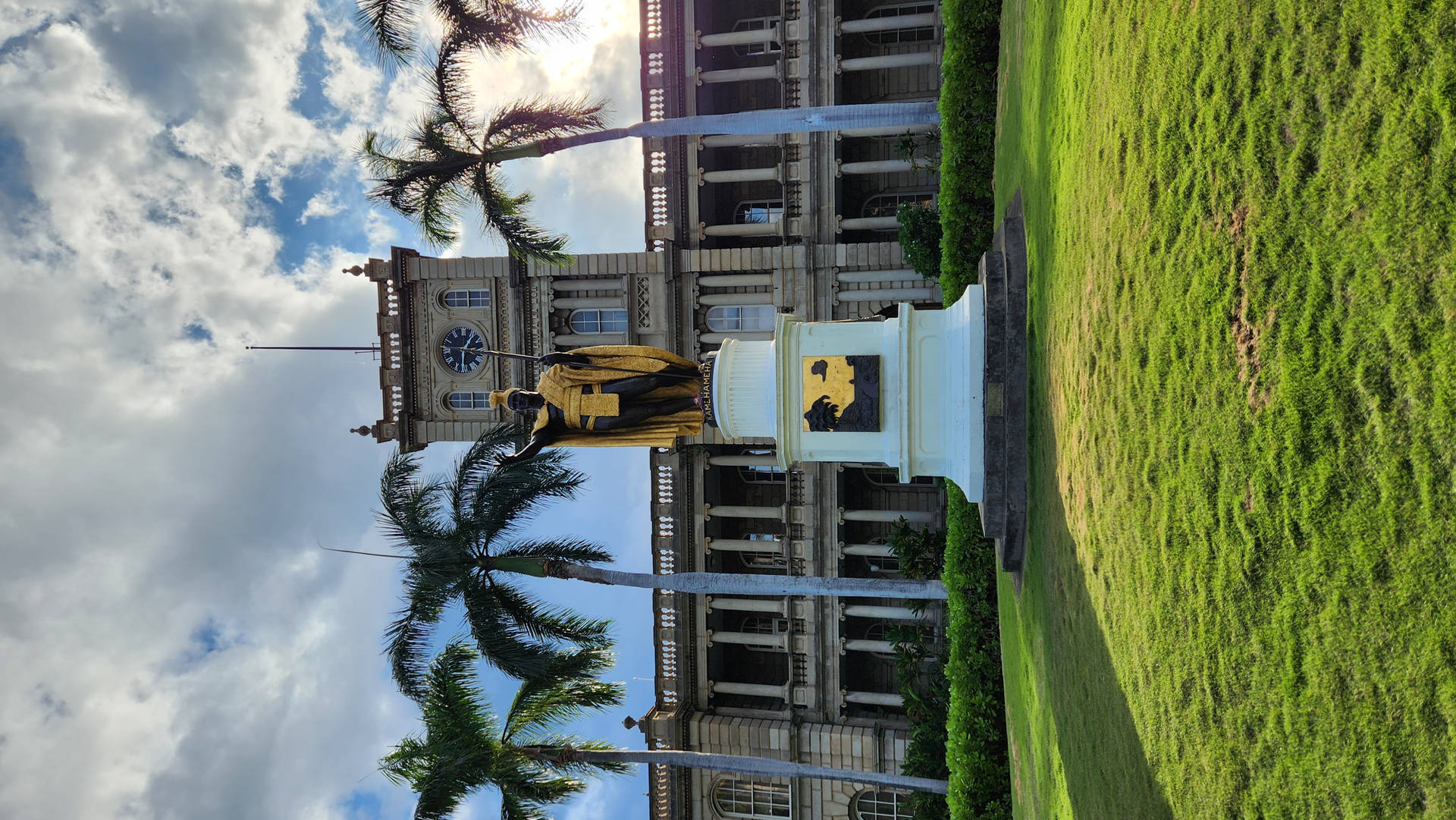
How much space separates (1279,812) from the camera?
509 centimetres

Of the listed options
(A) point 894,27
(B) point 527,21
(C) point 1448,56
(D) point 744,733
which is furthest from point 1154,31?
(D) point 744,733

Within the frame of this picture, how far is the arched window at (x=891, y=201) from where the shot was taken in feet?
85.0

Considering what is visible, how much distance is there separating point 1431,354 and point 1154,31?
14.6 ft

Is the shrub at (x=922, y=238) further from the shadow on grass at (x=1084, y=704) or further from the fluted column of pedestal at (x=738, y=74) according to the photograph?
the shadow on grass at (x=1084, y=704)

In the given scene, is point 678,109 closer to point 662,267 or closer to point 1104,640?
point 662,267

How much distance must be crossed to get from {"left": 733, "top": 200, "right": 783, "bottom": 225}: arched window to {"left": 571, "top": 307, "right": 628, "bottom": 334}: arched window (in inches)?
186

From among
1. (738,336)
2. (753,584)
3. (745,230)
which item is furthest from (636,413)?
(745,230)

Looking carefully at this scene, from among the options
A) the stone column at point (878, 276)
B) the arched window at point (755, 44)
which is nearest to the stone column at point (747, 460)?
the stone column at point (878, 276)

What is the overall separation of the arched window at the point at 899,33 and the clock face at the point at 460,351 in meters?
14.5

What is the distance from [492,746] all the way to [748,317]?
507 inches

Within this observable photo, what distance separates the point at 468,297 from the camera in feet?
85.3

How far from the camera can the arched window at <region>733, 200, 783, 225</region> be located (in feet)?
86.6

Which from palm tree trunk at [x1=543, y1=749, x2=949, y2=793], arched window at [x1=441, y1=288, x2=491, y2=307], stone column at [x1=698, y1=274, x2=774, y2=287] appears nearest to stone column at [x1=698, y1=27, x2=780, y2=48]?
stone column at [x1=698, y1=274, x2=774, y2=287]

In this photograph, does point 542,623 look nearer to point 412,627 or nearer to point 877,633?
point 412,627
